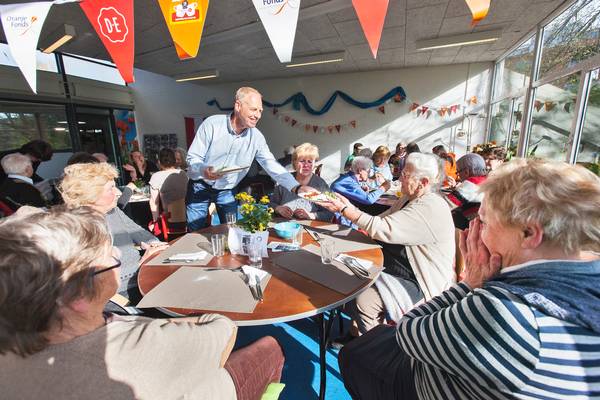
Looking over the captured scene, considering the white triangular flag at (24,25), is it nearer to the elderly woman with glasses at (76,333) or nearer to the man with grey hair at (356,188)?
the elderly woman with glasses at (76,333)

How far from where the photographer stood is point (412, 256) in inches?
61.9

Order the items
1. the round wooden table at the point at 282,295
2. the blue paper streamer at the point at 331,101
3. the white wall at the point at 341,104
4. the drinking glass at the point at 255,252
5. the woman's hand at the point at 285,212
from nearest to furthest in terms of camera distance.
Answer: the round wooden table at the point at 282,295 → the drinking glass at the point at 255,252 → the woman's hand at the point at 285,212 → the white wall at the point at 341,104 → the blue paper streamer at the point at 331,101

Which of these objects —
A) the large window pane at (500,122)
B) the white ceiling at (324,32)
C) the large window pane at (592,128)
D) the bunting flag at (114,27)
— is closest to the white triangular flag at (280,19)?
the bunting flag at (114,27)

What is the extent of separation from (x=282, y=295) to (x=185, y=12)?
2.05 meters

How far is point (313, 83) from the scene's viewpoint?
805 cm

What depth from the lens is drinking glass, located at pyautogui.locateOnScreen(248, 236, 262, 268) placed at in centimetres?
140

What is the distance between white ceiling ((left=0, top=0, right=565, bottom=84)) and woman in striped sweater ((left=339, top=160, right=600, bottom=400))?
353 centimetres

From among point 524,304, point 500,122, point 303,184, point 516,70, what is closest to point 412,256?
point 524,304

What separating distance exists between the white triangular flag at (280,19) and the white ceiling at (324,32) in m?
1.99

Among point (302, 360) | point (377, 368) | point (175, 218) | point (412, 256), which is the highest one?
point (412, 256)

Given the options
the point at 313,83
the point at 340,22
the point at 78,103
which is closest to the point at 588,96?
the point at 340,22

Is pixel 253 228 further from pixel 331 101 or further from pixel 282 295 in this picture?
pixel 331 101

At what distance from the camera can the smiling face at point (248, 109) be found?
227cm

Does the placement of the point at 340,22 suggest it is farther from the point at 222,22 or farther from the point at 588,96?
the point at 588,96
